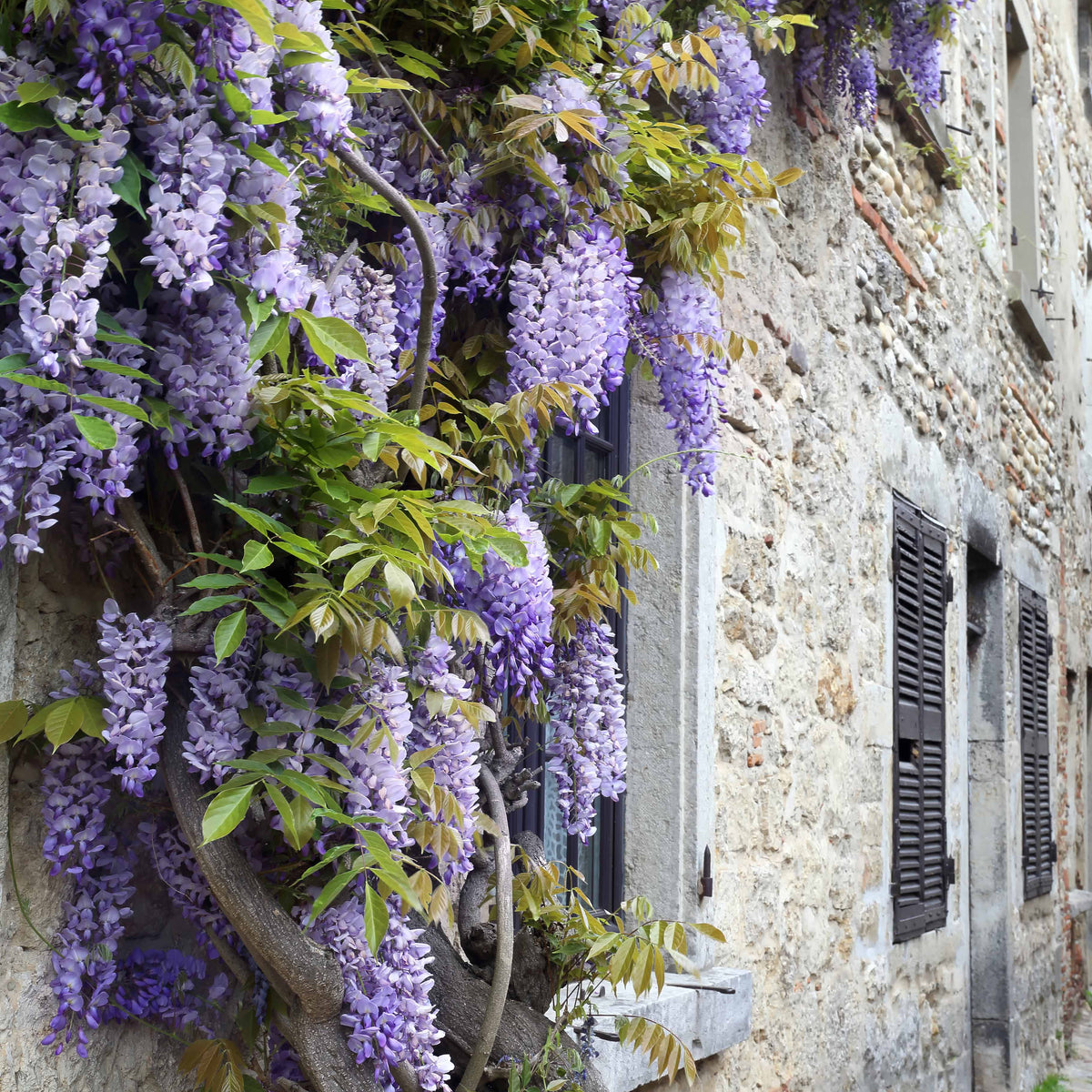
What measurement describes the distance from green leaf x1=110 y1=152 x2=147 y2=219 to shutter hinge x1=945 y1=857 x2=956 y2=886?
4586mm

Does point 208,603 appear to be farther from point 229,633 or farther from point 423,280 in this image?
point 423,280

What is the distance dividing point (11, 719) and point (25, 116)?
601 millimetres

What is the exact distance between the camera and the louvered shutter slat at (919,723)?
4516 mm

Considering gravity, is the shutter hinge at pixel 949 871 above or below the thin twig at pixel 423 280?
below

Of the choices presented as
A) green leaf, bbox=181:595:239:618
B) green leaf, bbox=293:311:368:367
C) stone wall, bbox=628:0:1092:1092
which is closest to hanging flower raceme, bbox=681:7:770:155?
stone wall, bbox=628:0:1092:1092

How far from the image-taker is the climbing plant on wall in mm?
1190

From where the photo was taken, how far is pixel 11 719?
1.25 meters

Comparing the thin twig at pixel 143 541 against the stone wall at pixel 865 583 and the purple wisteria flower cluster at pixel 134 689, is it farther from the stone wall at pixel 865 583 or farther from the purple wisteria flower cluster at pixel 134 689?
the stone wall at pixel 865 583

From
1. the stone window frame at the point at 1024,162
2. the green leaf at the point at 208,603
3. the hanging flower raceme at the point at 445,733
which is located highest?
the stone window frame at the point at 1024,162

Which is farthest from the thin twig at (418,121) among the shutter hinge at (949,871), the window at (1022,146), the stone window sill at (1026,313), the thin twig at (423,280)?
the window at (1022,146)

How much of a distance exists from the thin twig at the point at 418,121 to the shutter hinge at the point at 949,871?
159 inches

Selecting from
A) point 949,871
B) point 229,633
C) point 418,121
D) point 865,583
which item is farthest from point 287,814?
point 949,871

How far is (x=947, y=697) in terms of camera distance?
5117 millimetres

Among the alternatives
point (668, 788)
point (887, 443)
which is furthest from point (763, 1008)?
point (887, 443)
